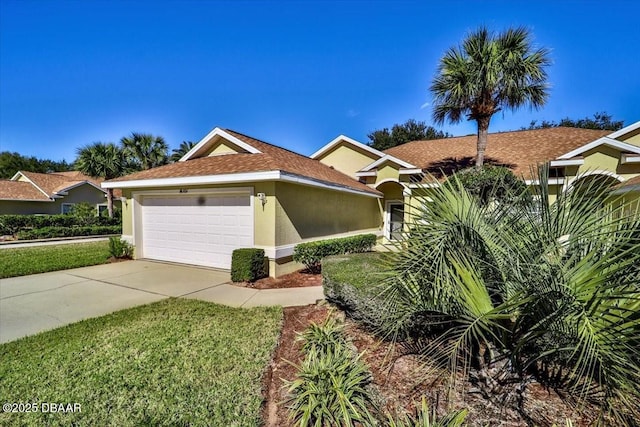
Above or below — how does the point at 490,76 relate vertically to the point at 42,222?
above

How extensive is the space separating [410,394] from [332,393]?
0.81 m

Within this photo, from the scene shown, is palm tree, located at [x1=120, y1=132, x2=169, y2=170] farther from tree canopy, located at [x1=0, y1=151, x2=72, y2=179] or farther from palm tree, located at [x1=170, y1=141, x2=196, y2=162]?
tree canopy, located at [x1=0, y1=151, x2=72, y2=179]

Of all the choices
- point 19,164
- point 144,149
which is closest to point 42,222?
point 144,149

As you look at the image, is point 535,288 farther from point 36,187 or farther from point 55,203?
point 36,187

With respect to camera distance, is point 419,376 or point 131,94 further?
point 131,94

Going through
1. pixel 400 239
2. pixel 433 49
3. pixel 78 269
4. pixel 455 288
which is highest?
pixel 433 49

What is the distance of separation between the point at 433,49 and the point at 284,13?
6223 millimetres

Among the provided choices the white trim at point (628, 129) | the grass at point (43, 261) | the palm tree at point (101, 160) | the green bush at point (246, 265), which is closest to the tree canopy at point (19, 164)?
the palm tree at point (101, 160)

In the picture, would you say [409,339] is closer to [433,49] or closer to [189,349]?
[189,349]

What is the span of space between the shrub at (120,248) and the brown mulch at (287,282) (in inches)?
244

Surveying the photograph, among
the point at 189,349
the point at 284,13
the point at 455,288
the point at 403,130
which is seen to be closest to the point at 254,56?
the point at 284,13

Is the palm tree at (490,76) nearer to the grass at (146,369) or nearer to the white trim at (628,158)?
the white trim at (628,158)

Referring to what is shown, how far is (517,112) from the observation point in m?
10.9

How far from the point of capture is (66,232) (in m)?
21.3
